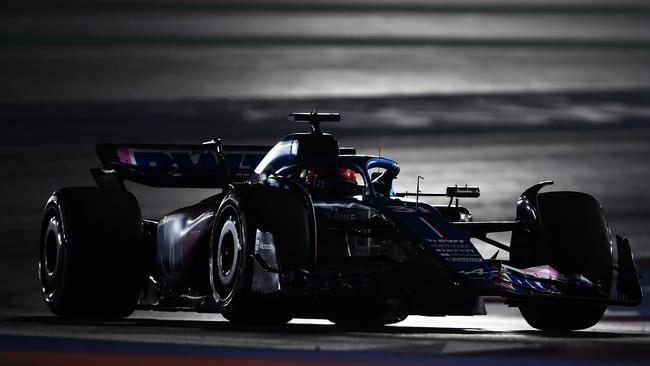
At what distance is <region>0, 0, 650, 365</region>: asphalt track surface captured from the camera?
362 inches

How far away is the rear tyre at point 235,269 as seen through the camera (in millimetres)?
10087

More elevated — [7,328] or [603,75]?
[603,75]

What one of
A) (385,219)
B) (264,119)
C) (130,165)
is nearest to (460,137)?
(264,119)

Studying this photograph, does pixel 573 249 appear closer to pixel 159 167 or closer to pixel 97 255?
pixel 97 255

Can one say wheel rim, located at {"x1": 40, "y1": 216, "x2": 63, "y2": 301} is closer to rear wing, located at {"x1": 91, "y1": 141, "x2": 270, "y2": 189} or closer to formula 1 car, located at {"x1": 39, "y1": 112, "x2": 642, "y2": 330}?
formula 1 car, located at {"x1": 39, "y1": 112, "x2": 642, "y2": 330}

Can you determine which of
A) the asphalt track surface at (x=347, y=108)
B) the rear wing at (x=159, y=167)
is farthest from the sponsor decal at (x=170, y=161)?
the asphalt track surface at (x=347, y=108)

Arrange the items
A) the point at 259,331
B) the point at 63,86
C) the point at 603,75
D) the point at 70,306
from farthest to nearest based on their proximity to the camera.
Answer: the point at 603,75 < the point at 63,86 < the point at 70,306 < the point at 259,331

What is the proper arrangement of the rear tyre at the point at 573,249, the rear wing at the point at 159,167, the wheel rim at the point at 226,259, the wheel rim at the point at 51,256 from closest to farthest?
1. the wheel rim at the point at 226,259
2. the rear tyre at the point at 573,249
3. the wheel rim at the point at 51,256
4. the rear wing at the point at 159,167

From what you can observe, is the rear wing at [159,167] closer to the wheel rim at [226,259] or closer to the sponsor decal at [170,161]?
the sponsor decal at [170,161]

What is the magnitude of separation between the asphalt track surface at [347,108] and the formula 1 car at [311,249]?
1.02 feet

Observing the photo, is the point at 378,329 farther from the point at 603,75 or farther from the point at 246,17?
the point at 246,17

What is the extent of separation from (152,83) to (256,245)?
66.3 ft

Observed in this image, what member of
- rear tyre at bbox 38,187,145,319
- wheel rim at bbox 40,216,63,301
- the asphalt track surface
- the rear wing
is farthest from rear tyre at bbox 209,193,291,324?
the rear wing

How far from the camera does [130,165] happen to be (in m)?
13.2
